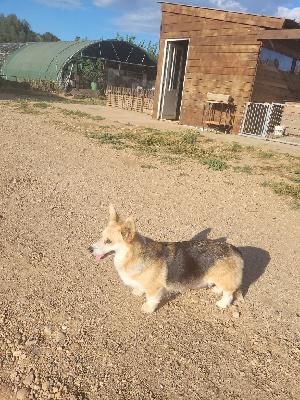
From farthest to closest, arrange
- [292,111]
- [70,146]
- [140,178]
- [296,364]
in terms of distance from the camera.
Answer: [292,111] → [70,146] → [140,178] → [296,364]

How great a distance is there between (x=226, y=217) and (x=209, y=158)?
12.9 ft

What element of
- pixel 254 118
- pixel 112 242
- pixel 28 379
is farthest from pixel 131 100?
pixel 28 379

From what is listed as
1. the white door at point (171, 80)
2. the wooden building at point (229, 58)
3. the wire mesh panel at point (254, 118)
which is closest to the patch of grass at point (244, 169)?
the wire mesh panel at point (254, 118)

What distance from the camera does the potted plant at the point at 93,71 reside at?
1190 inches

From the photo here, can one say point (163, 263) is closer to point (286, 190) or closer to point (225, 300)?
point (225, 300)

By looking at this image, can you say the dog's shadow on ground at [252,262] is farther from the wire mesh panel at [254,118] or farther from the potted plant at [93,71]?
the potted plant at [93,71]

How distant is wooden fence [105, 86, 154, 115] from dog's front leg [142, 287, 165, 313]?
65.7 feet

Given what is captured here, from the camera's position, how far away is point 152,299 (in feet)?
10.1

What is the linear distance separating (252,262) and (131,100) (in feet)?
66.8

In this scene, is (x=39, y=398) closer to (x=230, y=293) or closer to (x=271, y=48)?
(x=230, y=293)

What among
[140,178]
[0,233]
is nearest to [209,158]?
[140,178]

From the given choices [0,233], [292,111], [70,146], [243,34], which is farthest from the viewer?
[292,111]

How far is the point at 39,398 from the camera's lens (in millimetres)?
2201

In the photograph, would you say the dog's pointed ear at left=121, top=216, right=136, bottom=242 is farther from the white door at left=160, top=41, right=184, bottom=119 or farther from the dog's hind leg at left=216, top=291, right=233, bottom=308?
the white door at left=160, top=41, right=184, bottom=119
